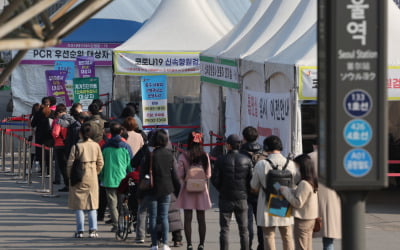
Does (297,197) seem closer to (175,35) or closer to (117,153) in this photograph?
(117,153)

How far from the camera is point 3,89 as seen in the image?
46.8 m

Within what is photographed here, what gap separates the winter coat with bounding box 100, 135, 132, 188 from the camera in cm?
1330

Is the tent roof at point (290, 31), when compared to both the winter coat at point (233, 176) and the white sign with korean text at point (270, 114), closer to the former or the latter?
the white sign with korean text at point (270, 114)

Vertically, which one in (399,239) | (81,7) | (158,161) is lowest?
(399,239)

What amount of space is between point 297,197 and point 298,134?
5.73m

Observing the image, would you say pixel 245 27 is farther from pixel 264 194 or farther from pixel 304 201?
pixel 304 201

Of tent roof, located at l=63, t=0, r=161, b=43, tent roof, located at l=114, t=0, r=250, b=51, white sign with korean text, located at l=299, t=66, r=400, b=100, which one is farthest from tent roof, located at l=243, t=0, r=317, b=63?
tent roof, located at l=63, t=0, r=161, b=43

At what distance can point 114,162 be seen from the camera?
43.7 ft

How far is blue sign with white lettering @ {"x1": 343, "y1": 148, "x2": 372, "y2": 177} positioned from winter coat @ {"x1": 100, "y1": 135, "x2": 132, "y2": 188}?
8.14 meters

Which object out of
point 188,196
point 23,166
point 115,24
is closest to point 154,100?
point 23,166

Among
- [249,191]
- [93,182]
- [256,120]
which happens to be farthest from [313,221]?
[256,120]

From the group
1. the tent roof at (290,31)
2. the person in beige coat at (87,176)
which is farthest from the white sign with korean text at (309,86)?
the person in beige coat at (87,176)

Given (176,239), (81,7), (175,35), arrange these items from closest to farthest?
1. (81,7)
2. (176,239)
3. (175,35)

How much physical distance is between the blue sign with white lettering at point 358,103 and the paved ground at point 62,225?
24.1 ft
